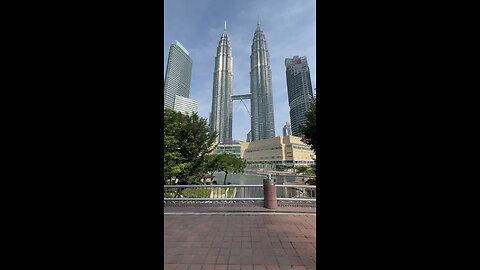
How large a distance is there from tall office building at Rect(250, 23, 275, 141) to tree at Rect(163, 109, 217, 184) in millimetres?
52614

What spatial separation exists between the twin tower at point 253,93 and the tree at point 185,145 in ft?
156

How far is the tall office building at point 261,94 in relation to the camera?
64812 mm

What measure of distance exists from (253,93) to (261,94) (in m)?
2.76

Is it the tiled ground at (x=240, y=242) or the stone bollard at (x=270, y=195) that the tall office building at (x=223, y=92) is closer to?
the stone bollard at (x=270, y=195)

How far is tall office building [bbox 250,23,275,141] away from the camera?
64.8m

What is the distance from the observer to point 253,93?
6719 cm

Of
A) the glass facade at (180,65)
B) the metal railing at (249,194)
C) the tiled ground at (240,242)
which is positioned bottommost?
the tiled ground at (240,242)

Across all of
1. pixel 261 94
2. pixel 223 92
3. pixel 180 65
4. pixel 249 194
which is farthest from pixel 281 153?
pixel 249 194

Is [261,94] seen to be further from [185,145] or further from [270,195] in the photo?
[270,195]

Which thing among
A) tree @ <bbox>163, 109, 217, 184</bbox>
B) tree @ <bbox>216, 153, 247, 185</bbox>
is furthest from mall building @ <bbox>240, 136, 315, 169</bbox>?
tree @ <bbox>163, 109, 217, 184</bbox>

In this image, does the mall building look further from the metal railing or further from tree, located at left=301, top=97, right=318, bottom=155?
the metal railing

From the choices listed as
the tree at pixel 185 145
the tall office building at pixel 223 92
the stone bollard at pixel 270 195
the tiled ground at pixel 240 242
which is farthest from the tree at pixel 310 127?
the tall office building at pixel 223 92
